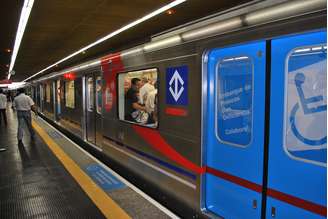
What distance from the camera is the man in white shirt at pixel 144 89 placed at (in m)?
4.65

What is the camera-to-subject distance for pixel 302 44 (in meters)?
2.38

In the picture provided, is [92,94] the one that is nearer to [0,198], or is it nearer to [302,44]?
[0,198]

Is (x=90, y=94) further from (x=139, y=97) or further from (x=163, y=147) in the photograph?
(x=163, y=147)

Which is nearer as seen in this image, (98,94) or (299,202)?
(299,202)

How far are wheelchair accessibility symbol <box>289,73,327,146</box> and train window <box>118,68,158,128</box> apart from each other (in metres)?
2.23

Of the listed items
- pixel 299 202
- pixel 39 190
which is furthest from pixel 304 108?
pixel 39 190

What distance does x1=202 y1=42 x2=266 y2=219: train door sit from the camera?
2.78m

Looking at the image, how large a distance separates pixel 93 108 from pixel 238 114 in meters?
5.42

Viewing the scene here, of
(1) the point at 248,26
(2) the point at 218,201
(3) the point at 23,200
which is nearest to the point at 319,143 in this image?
(1) the point at 248,26

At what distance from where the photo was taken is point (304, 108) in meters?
2.37

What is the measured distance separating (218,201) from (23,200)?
2694 millimetres

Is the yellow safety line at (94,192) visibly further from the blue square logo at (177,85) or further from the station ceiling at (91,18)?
the station ceiling at (91,18)

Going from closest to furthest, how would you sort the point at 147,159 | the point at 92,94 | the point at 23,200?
the point at 23,200 → the point at 147,159 → the point at 92,94

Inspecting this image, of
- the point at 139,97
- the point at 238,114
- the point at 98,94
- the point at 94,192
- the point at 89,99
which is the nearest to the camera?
the point at 238,114
